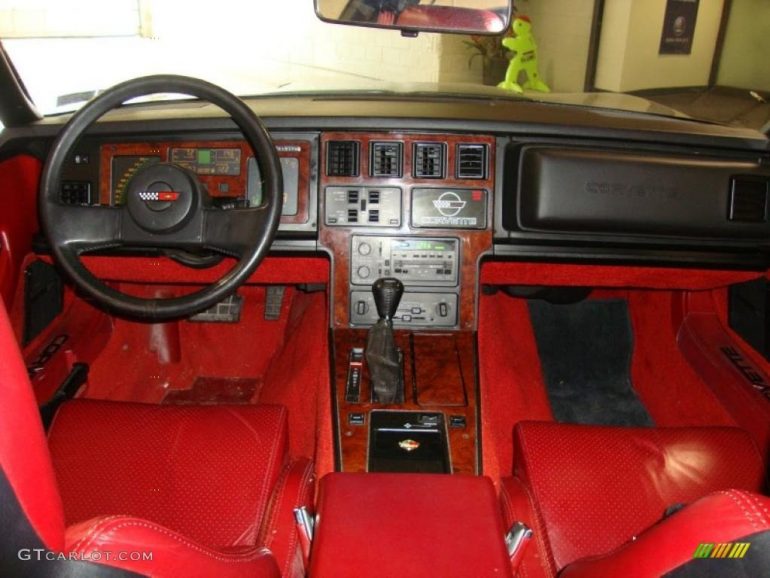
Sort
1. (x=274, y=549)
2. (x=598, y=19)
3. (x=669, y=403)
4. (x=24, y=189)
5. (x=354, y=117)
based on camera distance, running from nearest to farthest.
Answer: (x=274, y=549) < (x=354, y=117) < (x=24, y=189) < (x=669, y=403) < (x=598, y=19)

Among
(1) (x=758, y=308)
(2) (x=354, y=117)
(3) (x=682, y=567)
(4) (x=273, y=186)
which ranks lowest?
(1) (x=758, y=308)

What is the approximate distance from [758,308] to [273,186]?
166 cm

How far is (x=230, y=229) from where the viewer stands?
5.55ft

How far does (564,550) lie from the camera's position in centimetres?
146

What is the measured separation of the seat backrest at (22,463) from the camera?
64 centimetres

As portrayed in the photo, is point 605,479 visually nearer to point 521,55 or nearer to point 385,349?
point 385,349

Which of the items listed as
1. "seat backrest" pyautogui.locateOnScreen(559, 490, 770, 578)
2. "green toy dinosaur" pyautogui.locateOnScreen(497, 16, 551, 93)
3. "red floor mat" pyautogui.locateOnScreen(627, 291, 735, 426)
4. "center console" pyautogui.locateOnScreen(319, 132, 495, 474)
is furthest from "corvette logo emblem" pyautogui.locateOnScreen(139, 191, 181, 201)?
"green toy dinosaur" pyautogui.locateOnScreen(497, 16, 551, 93)

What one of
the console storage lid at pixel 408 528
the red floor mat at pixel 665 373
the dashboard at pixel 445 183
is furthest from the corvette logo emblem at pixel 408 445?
the red floor mat at pixel 665 373

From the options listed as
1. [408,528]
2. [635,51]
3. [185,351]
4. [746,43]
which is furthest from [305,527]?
[746,43]

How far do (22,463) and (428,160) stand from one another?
5.00ft

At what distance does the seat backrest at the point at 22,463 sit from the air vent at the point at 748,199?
1.92 metres

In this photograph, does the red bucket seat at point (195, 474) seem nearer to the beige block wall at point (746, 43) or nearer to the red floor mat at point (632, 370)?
the red floor mat at point (632, 370)

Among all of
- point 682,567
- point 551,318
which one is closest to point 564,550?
point 682,567

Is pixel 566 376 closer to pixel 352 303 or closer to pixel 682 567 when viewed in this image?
pixel 352 303
